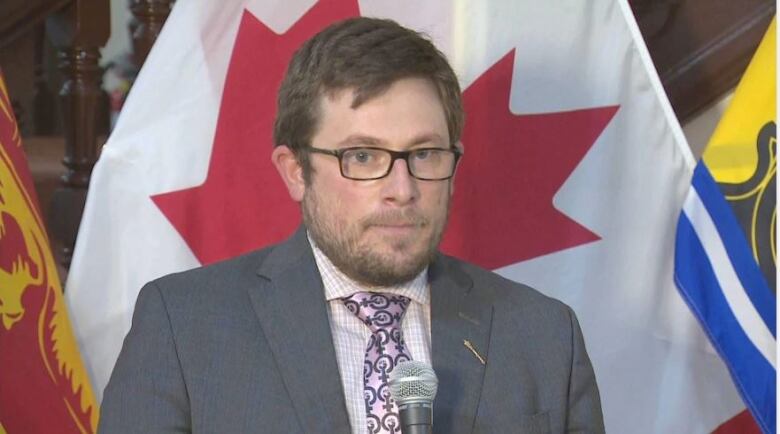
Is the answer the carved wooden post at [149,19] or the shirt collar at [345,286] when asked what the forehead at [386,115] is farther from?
the carved wooden post at [149,19]

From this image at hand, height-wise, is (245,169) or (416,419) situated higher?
(245,169)

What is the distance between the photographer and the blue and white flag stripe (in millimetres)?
2543

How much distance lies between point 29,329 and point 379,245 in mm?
667

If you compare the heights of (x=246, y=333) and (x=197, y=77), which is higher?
(x=197, y=77)

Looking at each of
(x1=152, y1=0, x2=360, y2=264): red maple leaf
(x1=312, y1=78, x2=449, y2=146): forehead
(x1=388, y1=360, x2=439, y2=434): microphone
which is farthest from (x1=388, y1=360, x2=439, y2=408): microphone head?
(x1=152, y1=0, x2=360, y2=264): red maple leaf

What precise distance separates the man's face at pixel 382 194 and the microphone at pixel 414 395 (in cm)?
32

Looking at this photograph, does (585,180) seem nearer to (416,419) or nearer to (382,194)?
(382,194)

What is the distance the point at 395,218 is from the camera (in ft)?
6.16

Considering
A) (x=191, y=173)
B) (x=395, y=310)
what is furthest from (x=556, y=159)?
(x=395, y=310)

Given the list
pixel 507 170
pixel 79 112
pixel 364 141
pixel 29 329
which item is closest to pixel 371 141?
pixel 364 141

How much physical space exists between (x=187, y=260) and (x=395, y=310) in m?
0.71

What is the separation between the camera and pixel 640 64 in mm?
2742

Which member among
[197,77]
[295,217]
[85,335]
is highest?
[197,77]

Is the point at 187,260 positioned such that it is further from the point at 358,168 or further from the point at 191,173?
the point at 358,168
